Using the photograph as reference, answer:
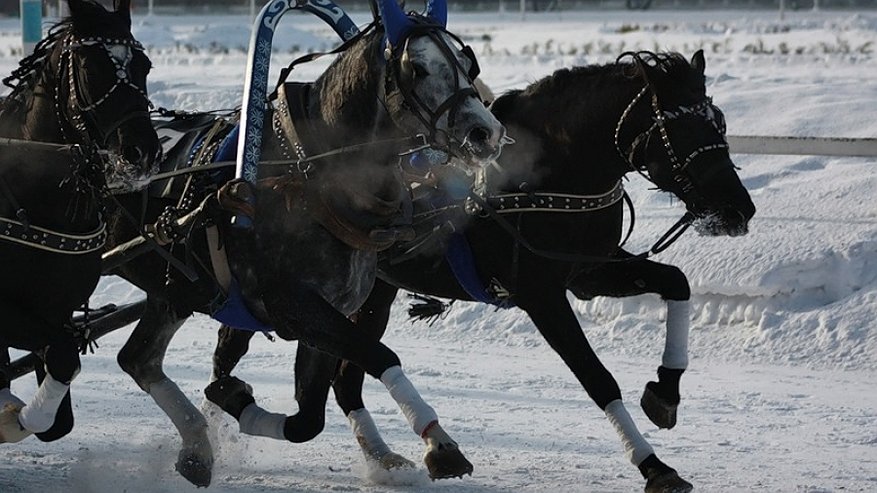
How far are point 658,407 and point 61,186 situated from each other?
2585 millimetres

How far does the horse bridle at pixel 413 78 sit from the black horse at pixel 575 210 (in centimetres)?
122

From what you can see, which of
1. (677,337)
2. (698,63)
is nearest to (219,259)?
(677,337)

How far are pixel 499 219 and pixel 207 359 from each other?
11.0ft

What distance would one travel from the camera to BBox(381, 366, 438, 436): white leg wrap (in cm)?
582

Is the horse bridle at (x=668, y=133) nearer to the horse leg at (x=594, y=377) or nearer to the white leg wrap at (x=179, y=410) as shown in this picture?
the horse leg at (x=594, y=377)

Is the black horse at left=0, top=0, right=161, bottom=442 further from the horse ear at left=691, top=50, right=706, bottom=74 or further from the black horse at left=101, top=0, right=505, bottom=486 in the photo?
the horse ear at left=691, top=50, right=706, bottom=74

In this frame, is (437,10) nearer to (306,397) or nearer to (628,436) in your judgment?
(306,397)

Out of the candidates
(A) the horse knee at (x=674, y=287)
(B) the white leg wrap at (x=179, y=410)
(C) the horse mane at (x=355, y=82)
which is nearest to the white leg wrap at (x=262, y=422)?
(B) the white leg wrap at (x=179, y=410)

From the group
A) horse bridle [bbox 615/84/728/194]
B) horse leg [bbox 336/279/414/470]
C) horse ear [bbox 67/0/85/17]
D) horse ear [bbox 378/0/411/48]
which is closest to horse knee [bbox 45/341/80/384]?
horse ear [bbox 67/0/85/17]

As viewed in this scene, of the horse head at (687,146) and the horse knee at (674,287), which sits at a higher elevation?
the horse head at (687,146)

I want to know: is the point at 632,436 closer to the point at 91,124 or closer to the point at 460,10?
the point at 91,124

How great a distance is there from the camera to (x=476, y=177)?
23.9 ft

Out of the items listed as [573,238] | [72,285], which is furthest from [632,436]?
[72,285]

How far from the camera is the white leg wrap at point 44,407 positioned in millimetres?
6137
